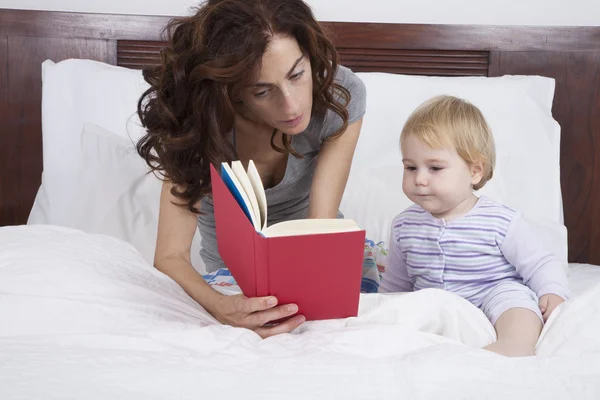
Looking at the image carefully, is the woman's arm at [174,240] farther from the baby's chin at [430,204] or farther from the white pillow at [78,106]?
the white pillow at [78,106]

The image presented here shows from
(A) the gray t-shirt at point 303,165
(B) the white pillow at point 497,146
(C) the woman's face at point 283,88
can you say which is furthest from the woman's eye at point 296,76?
(B) the white pillow at point 497,146

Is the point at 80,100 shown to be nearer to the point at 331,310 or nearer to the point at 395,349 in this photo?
the point at 331,310

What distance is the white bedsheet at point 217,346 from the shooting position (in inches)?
35.3

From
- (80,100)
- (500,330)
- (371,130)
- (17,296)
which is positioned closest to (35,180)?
(80,100)

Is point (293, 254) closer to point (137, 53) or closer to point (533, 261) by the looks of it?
point (533, 261)

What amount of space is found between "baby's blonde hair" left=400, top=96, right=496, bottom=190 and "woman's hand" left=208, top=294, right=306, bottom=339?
46 cm

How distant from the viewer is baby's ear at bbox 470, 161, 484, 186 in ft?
4.81

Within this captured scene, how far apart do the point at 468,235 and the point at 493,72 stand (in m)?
1.08

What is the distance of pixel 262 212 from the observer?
3.67 feet

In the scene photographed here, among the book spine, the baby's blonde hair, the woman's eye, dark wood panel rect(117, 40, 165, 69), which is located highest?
dark wood panel rect(117, 40, 165, 69)

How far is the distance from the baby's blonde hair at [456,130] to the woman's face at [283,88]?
0.73 feet

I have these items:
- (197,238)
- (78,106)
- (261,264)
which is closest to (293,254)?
(261,264)

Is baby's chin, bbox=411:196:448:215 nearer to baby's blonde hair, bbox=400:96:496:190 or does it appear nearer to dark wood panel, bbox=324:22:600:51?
baby's blonde hair, bbox=400:96:496:190

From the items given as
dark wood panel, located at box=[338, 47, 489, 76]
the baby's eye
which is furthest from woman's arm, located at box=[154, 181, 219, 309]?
dark wood panel, located at box=[338, 47, 489, 76]
